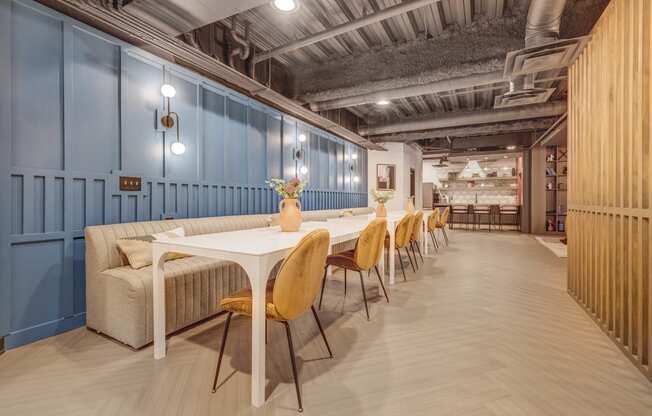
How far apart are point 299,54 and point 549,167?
947 cm

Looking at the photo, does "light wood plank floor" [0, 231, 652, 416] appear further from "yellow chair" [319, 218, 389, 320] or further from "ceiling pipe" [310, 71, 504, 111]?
"ceiling pipe" [310, 71, 504, 111]

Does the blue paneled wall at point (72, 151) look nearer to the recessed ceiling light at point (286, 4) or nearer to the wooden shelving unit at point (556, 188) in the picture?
the recessed ceiling light at point (286, 4)

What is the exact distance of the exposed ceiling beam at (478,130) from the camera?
8055mm

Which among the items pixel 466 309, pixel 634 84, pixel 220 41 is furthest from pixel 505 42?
pixel 220 41

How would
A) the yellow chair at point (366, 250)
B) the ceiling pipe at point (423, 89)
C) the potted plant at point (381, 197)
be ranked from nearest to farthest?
1. the yellow chair at point (366, 250)
2. the potted plant at point (381, 197)
3. the ceiling pipe at point (423, 89)

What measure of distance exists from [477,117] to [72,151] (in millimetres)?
7732

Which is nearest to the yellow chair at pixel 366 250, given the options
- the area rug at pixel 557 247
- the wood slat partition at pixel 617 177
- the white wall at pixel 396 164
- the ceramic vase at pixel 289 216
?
the ceramic vase at pixel 289 216

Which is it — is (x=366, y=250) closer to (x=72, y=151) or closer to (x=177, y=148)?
(x=177, y=148)

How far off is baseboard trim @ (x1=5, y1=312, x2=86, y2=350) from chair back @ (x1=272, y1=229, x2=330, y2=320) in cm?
233

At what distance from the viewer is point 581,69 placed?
125 inches

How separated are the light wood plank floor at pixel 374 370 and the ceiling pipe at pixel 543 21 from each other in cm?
300

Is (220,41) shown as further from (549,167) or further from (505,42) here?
(549,167)

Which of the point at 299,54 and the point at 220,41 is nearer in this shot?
the point at 220,41

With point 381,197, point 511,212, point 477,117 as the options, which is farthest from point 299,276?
point 511,212
